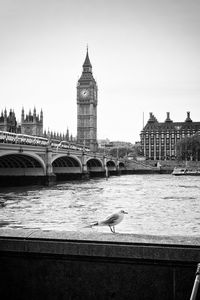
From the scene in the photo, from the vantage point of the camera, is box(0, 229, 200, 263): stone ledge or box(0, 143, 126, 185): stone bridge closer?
box(0, 229, 200, 263): stone ledge

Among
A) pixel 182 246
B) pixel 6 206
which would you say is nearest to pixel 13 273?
pixel 182 246

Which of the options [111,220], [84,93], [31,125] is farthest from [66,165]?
[84,93]

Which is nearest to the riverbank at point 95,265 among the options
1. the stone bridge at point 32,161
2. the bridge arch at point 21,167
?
the stone bridge at point 32,161

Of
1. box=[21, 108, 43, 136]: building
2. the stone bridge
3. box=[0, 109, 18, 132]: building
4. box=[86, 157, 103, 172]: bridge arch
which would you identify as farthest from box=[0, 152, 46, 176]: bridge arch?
box=[21, 108, 43, 136]: building

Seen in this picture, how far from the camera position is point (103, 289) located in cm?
442

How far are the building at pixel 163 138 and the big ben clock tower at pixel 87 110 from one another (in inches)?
826

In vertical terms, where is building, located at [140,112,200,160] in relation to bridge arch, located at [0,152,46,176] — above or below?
above

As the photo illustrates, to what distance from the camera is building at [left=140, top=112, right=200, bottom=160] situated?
480ft

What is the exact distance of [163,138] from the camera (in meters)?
147

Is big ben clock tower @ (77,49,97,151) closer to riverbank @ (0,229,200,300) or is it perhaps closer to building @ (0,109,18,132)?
building @ (0,109,18,132)

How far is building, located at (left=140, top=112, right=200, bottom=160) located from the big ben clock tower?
A: 20988 mm

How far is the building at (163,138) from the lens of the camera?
14625cm

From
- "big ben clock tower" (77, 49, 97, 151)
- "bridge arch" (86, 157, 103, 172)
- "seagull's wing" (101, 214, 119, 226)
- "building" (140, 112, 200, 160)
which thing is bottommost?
"bridge arch" (86, 157, 103, 172)

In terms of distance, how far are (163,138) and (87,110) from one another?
109 ft
